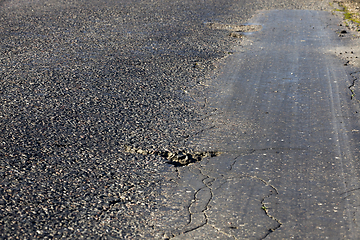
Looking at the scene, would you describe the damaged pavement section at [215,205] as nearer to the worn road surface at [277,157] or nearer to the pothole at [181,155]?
the worn road surface at [277,157]

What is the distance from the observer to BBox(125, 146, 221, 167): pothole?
4742 mm

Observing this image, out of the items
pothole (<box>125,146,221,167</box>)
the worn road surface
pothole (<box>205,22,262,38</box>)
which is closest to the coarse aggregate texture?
pothole (<box>125,146,221,167</box>)

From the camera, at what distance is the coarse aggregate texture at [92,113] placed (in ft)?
12.3

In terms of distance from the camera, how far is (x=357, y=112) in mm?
6113

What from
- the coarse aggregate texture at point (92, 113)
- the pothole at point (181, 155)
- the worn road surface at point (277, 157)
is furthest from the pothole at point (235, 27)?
the pothole at point (181, 155)

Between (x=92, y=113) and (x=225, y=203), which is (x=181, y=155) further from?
(x=92, y=113)

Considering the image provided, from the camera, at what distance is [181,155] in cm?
484

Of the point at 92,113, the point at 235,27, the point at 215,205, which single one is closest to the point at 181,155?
the point at 215,205

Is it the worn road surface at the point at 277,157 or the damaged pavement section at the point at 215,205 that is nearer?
the damaged pavement section at the point at 215,205

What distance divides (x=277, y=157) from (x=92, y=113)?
2.57m

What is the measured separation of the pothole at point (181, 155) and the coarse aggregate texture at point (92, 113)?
0.10 metres

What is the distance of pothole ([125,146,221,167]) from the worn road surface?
113 millimetres

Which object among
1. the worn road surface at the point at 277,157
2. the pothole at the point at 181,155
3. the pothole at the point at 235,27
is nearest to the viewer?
the worn road surface at the point at 277,157

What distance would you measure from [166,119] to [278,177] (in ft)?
6.15
